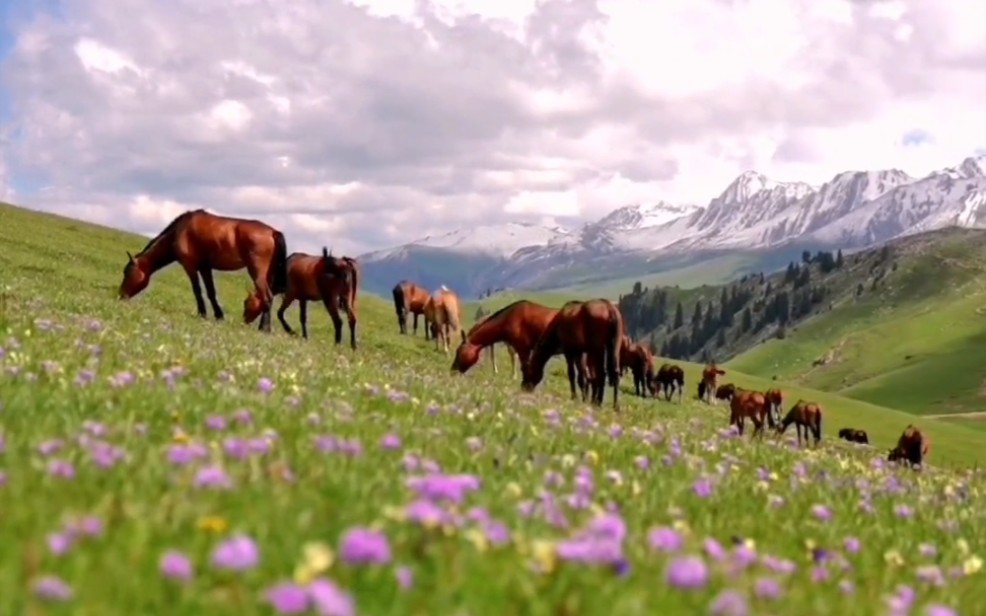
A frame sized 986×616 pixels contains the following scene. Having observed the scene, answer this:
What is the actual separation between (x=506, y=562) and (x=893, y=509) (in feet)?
18.6

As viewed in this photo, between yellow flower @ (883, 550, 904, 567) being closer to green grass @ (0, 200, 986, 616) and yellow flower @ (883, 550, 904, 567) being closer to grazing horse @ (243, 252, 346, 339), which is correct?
green grass @ (0, 200, 986, 616)

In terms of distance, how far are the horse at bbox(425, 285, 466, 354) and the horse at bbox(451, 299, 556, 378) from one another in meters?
20.8

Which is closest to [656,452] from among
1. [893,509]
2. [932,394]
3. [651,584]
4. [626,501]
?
[893,509]

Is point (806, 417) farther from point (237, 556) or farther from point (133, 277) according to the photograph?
point (237, 556)

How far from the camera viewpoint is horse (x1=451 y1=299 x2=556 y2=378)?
2712 centimetres

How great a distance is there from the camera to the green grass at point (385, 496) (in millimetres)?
3307

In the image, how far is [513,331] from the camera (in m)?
27.5

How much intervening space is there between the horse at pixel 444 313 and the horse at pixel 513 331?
20795 millimetres

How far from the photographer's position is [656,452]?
9.01 metres

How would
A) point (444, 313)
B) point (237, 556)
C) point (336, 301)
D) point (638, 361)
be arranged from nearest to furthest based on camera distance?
point (237, 556) < point (336, 301) < point (444, 313) < point (638, 361)

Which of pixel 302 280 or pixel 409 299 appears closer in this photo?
pixel 302 280

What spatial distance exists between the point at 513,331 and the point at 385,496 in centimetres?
2276

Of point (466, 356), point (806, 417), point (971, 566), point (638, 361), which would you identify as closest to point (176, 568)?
point (971, 566)

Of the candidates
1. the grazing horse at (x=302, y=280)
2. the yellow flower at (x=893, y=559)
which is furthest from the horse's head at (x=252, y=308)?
the yellow flower at (x=893, y=559)
